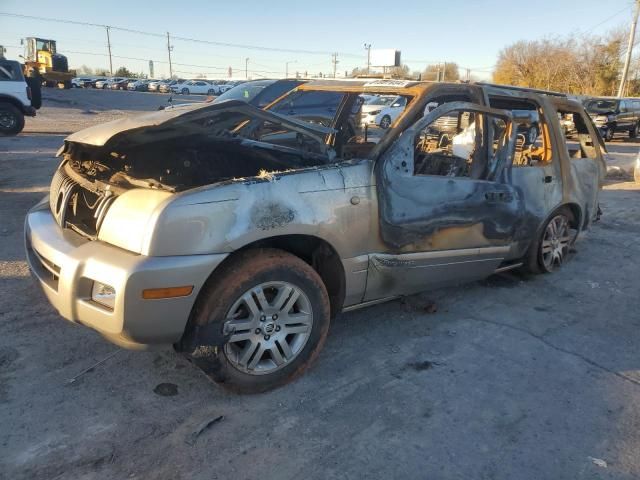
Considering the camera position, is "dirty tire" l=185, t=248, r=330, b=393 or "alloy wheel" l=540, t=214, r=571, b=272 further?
"alloy wheel" l=540, t=214, r=571, b=272

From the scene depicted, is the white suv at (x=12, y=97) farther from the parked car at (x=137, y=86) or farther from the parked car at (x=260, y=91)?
the parked car at (x=137, y=86)

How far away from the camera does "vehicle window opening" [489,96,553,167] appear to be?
15.2 feet

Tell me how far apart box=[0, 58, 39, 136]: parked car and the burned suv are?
1355 centimetres

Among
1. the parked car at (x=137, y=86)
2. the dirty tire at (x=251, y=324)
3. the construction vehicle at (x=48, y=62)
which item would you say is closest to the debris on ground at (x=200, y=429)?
the dirty tire at (x=251, y=324)

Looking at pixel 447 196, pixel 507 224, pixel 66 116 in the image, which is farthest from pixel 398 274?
pixel 66 116

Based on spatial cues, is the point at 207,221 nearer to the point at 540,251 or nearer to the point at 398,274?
the point at 398,274

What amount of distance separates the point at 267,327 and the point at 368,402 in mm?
712

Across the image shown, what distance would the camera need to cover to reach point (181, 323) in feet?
8.76

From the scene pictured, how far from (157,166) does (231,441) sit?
7.36 feet

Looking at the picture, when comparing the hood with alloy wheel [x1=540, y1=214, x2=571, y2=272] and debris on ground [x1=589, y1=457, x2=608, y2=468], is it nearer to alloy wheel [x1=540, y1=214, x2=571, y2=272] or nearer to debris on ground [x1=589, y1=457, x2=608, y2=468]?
debris on ground [x1=589, y1=457, x2=608, y2=468]

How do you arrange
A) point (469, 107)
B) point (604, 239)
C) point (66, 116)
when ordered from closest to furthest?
point (469, 107)
point (604, 239)
point (66, 116)

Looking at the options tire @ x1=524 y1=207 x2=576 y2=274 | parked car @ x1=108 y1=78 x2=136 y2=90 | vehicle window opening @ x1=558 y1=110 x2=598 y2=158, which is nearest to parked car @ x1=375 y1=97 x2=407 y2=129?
tire @ x1=524 y1=207 x2=576 y2=274

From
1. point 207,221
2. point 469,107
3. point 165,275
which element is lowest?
point 165,275

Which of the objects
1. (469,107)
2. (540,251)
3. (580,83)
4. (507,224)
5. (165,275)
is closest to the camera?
(165,275)
